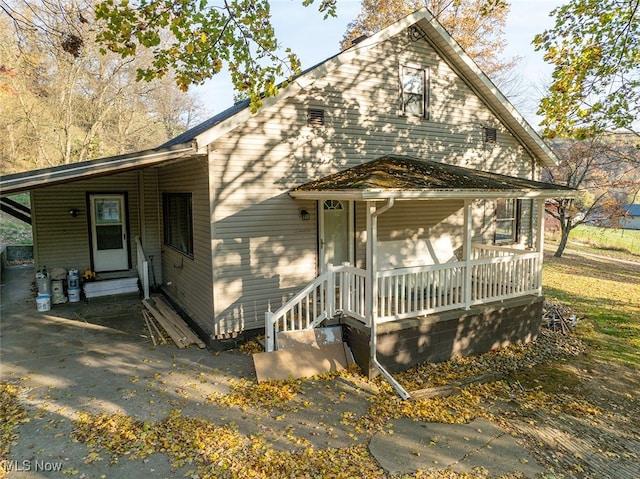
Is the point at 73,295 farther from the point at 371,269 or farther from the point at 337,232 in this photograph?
the point at 371,269

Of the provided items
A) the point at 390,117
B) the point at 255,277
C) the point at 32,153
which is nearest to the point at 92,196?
the point at 255,277

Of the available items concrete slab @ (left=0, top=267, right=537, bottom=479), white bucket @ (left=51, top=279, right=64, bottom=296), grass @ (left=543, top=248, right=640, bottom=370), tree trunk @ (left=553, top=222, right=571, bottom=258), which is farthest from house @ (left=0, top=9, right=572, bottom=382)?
tree trunk @ (left=553, top=222, right=571, bottom=258)

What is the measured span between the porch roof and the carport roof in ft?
7.47

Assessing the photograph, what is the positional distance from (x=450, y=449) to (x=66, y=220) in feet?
35.0

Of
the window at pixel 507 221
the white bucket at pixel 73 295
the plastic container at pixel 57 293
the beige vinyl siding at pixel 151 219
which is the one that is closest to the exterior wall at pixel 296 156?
the window at pixel 507 221

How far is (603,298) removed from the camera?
12.5 meters

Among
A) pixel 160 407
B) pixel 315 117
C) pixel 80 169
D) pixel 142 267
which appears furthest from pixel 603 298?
pixel 80 169

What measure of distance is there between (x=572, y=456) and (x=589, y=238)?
30256 millimetres

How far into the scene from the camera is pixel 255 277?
752 centimetres

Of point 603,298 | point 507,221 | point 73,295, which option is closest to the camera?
point 73,295

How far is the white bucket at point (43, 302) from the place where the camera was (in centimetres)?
934

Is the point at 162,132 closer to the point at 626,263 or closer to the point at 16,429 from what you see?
the point at 16,429

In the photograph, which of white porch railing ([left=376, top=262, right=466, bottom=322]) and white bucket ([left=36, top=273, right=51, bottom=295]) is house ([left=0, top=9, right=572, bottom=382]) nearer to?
white porch railing ([left=376, top=262, right=466, bottom=322])

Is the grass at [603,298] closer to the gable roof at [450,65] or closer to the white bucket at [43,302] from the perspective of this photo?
the gable roof at [450,65]
